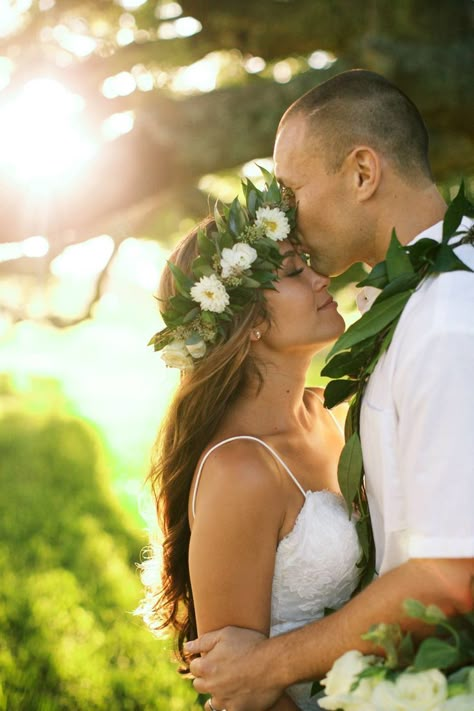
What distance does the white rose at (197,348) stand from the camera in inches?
121

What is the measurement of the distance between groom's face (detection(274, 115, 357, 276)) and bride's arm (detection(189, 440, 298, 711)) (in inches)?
34.4

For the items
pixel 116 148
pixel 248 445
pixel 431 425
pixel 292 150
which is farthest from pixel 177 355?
pixel 116 148

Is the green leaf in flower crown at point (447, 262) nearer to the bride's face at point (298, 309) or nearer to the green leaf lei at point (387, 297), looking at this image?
the green leaf lei at point (387, 297)

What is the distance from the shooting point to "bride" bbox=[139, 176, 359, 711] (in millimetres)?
2777

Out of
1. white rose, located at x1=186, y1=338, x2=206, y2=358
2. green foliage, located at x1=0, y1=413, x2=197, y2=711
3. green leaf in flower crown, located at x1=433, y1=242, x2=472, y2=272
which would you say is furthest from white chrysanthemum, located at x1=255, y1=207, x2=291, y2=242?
green foliage, located at x1=0, y1=413, x2=197, y2=711

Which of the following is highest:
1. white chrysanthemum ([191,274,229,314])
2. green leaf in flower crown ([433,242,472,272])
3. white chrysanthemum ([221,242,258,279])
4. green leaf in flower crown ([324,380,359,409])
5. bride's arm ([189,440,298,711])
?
green leaf in flower crown ([433,242,472,272])

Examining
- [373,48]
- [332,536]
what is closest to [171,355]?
[332,536]

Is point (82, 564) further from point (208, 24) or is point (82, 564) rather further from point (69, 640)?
point (208, 24)

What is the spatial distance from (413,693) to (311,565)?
0.99 meters

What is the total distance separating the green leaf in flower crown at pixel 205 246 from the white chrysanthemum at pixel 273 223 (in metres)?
0.19

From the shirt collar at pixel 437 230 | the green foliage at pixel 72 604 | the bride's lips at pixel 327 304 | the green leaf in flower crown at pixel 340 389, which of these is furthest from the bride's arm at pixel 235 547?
the green foliage at pixel 72 604

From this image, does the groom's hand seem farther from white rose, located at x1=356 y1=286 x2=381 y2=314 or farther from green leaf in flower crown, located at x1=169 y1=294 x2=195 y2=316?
white rose, located at x1=356 y1=286 x2=381 y2=314

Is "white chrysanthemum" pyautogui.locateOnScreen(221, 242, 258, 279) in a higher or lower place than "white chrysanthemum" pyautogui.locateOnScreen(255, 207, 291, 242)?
lower

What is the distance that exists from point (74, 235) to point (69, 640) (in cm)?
269
